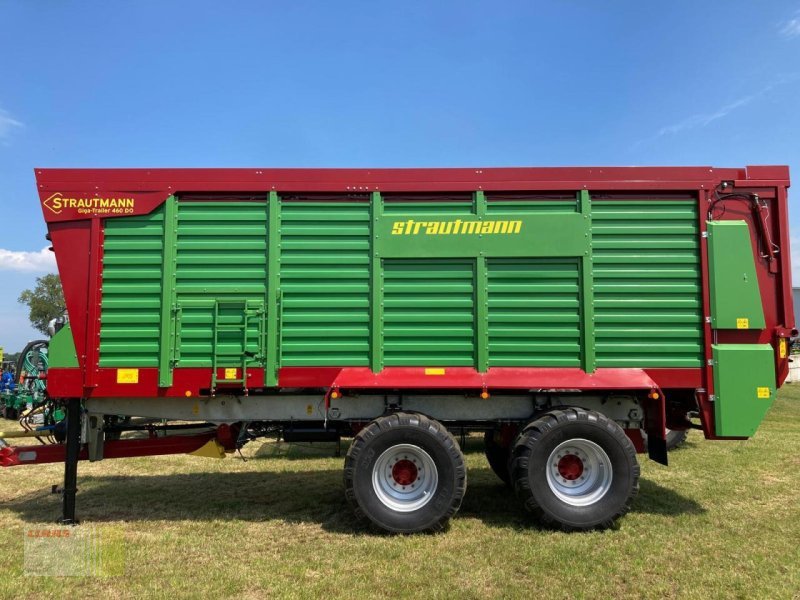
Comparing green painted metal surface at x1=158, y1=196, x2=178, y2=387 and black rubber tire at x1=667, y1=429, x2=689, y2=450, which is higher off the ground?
green painted metal surface at x1=158, y1=196, x2=178, y2=387

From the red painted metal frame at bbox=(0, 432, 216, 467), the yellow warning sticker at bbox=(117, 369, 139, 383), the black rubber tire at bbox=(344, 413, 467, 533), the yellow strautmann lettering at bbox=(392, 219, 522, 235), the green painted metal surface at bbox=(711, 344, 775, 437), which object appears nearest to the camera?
the black rubber tire at bbox=(344, 413, 467, 533)

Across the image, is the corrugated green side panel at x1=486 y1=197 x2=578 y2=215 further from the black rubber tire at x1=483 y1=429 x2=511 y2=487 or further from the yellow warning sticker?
the yellow warning sticker

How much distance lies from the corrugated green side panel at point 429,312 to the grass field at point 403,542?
A: 158 cm

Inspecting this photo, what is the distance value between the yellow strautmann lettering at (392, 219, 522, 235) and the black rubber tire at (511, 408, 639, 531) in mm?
1769

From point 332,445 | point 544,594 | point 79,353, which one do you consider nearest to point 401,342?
point 544,594

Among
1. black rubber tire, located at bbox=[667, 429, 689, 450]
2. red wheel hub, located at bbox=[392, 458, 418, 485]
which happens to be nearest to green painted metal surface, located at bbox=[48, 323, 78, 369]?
red wheel hub, located at bbox=[392, 458, 418, 485]

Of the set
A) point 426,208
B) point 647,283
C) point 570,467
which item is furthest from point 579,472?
point 426,208

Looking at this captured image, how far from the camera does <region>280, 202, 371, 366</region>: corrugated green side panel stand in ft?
16.1

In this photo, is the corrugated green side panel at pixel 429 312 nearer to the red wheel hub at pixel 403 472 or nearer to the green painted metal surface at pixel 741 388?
the red wheel hub at pixel 403 472

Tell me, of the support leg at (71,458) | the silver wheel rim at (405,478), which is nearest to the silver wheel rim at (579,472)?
the silver wheel rim at (405,478)

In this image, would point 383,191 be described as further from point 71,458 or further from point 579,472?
point 71,458

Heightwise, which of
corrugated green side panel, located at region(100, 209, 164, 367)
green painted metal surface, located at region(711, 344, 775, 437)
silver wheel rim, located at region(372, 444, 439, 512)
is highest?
corrugated green side panel, located at region(100, 209, 164, 367)

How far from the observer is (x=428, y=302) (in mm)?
4961

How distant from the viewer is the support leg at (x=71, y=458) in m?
5.00
